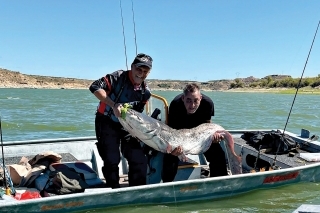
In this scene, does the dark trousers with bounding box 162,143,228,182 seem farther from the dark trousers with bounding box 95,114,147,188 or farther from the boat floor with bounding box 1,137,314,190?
the boat floor with bounding box 1,137,314,190

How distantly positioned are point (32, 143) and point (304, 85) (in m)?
82.6

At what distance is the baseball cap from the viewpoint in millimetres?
5695

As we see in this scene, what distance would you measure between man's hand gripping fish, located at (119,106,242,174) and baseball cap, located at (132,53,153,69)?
2.02 feet

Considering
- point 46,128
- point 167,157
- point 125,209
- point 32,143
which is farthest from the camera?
point 46,128

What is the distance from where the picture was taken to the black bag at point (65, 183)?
5.76 metres

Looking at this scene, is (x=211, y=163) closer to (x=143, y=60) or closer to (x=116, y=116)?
(x=116, y=116)

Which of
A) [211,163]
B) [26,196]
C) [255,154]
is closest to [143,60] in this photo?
[211,163]

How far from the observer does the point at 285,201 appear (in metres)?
7.11

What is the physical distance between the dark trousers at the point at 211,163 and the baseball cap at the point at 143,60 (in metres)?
1.47

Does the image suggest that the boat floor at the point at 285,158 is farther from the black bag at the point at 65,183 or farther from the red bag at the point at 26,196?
the red bag at the point at 26,196

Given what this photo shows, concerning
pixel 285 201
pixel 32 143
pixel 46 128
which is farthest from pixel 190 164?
pixel 46 128

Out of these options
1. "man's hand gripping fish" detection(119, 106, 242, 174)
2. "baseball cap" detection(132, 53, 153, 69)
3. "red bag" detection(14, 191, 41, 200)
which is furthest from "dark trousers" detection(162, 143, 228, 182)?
"red bag" detection(14, 191, 41, 200)

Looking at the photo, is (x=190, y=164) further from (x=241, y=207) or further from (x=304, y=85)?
(x=304, y=85)

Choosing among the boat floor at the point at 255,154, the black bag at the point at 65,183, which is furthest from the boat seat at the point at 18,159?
the black bag at the point at 65,183
